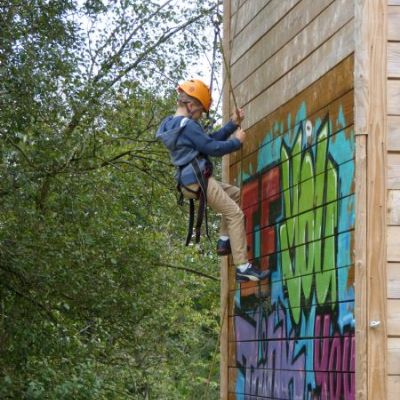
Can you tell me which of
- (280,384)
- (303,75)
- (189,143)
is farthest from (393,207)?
(189,143)

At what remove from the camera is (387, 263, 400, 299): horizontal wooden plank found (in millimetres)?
5184

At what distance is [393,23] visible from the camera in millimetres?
5387

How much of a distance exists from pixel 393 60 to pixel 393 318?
1317 millimetres

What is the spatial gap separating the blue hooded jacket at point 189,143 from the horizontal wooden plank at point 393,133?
1867 mm

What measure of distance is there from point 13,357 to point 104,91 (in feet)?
12.0

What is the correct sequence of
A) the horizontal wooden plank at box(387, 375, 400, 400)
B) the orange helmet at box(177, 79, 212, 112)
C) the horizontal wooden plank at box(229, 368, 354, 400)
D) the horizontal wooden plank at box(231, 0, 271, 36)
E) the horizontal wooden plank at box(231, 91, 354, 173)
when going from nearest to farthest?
the horizontal wooden plank at box(387, 375, 400, 400)
the horizontal wooden plank at box(229, 368, 354, 400)
the horizontal wooden plank at box(231, 91, 354, 173)
the orange helmet at box(177, 79, 212, 112)
the horizontal wooden plank at box(231, 0, 271, 36)

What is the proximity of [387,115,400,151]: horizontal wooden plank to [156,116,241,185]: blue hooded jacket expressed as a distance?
6.12 feet

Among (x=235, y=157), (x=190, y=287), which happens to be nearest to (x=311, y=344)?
(x=235, y=157)

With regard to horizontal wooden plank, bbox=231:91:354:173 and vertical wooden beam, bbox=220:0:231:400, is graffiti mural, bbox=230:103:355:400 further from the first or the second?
vertical wooden beam, bbox=220:0:231:400

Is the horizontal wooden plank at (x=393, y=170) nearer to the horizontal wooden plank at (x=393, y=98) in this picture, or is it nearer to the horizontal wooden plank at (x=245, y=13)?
the horizontal wooden plank at (x=393, y=98)

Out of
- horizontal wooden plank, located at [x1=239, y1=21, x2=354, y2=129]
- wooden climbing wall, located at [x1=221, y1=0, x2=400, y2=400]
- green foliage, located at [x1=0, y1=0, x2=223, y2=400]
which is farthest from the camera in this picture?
green foliage, located at [x1=0, y1=0, x2=223, y2=400]

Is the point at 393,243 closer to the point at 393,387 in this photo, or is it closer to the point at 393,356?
the point at 393,356

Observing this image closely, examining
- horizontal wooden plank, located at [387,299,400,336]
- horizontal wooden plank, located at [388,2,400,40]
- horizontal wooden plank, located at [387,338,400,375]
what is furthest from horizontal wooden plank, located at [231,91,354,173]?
horizontal wooden plank, located at [387,338,400,375]

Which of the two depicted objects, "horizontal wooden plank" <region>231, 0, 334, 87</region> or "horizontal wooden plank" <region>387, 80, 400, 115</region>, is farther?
"horizontal wooden plank" <region>231, 0, 334, 87</region>
